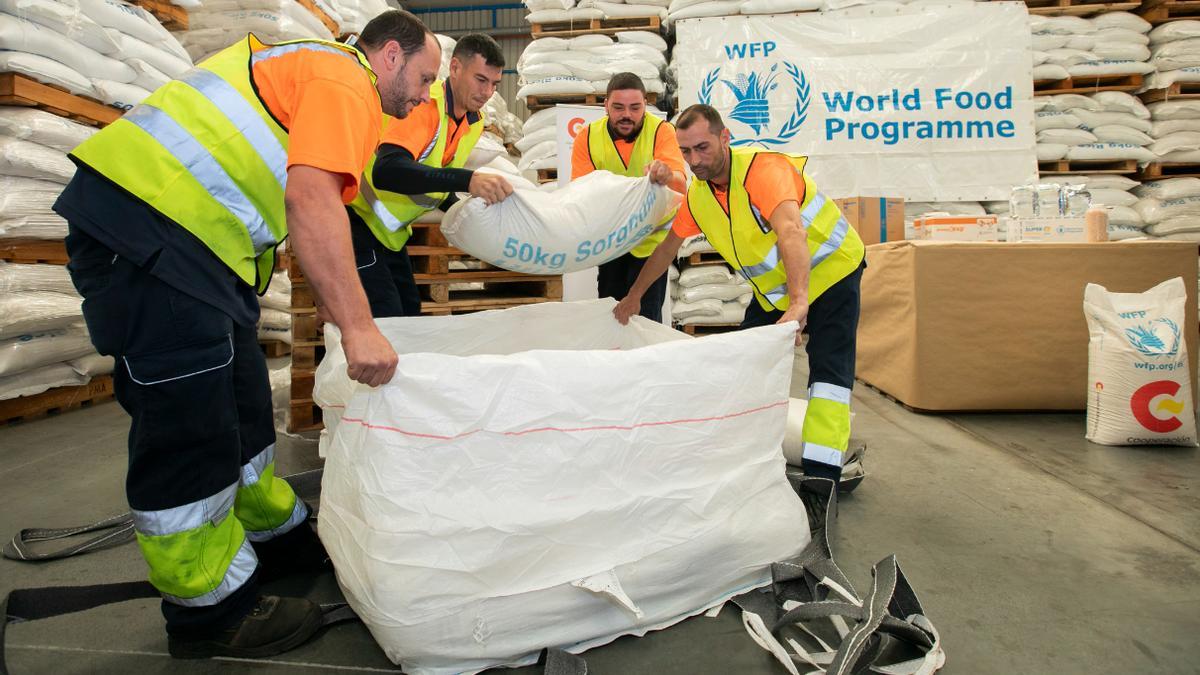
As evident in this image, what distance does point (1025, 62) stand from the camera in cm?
543

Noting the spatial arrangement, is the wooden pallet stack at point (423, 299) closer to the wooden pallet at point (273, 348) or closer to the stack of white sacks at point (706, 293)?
the stack of white sacks at point (706, 293)

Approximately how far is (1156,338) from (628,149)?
2.35 m

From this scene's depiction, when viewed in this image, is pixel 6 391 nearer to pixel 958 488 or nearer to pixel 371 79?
pixel 371 79

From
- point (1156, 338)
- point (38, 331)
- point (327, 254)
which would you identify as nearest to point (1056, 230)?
point (1156, 338)

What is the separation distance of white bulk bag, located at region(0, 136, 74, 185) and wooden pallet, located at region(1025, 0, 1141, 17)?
6.90 metres

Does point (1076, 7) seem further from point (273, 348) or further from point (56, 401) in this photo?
point (56, 401)

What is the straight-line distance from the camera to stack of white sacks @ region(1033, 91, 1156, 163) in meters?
5.39

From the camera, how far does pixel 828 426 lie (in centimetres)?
214

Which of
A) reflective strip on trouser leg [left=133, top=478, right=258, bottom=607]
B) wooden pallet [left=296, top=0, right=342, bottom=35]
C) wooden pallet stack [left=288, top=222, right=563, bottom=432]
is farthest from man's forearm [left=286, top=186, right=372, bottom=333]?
wooden pallet [left=296, top=0, right=342, bottom=35]

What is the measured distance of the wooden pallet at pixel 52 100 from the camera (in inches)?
125

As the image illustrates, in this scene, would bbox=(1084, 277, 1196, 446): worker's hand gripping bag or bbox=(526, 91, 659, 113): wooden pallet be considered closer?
bbox=(1084, 277, 1196, 446): worker's hand gripping bag

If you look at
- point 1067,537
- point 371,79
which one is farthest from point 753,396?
point 1067,537

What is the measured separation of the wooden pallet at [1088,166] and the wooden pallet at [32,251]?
684 centimetres

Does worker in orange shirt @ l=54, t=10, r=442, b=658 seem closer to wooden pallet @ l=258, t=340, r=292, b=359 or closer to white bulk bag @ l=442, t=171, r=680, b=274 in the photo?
white bulk bag @ l=442, t=171, r=680, b=274
